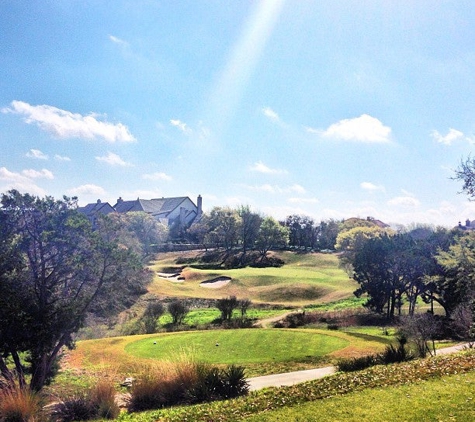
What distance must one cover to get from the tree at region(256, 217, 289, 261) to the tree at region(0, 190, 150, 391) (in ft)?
200

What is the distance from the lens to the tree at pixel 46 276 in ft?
44.9

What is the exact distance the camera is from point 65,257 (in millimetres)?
15180

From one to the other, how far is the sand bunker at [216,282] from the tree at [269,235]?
20.6m

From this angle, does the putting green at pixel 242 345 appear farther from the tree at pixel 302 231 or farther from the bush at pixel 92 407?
the tree at pixel 302 231

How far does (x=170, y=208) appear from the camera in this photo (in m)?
104

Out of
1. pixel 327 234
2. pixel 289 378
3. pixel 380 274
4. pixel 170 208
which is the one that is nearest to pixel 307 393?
pixel 289 378

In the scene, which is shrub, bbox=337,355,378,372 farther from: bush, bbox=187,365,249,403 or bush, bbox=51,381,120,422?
bush, bbox=51,381,120,422

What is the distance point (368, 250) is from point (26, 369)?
1187 inches

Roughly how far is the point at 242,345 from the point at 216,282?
34079mm

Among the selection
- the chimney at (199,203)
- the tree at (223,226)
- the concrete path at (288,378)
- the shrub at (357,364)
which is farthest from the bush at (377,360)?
the chimney at (199,203)

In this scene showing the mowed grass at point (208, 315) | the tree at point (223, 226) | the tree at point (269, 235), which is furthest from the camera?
the tree at point (223, 226)

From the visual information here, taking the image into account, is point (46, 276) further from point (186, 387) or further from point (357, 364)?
point (357, 364)

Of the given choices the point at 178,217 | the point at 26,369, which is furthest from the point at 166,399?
the point at 178,217

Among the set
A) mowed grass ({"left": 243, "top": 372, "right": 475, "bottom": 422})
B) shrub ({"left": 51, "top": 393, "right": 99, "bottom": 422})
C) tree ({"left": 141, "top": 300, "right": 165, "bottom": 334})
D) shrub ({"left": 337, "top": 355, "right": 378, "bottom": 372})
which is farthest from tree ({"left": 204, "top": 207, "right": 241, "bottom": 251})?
mowed grass ({"left": 243, "top": 372, "right": 475, "bottom": 422})
